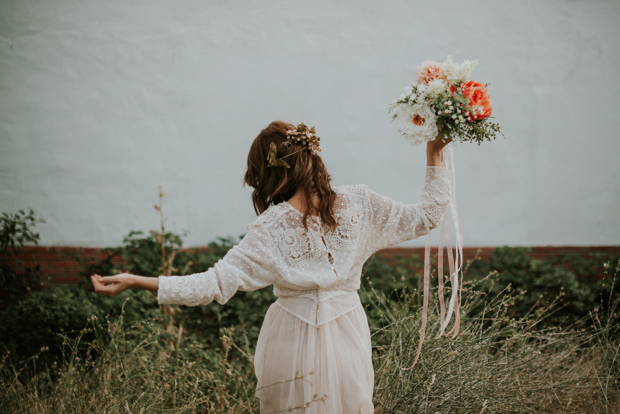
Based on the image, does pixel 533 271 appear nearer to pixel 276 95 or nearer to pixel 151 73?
pixel 276 95

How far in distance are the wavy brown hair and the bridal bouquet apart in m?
0.43

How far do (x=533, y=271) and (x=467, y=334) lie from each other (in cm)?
184

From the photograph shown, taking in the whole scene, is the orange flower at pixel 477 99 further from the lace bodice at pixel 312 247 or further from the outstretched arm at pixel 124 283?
the outstretched arm at pixel 124 283

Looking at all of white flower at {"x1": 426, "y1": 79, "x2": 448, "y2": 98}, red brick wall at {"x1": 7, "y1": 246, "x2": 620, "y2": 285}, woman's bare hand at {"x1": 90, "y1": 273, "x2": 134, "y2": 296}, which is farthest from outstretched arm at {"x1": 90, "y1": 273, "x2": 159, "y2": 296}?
red brick wall at {"x1": 7, "y1": 246, "x2": 620, "y2": 285}

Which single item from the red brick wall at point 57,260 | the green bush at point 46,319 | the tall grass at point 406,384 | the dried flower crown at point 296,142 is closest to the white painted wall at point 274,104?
the red brick wall at point 57,260

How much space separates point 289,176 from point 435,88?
710 millimetres

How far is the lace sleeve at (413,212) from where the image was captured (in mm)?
2027

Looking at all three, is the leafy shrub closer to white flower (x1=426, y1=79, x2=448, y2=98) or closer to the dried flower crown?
the dried flower crown

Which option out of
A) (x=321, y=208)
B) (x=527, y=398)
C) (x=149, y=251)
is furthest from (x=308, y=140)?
(x=149, y=251)

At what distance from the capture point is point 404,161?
440 cm

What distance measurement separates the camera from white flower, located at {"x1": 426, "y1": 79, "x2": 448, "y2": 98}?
6.17 ft

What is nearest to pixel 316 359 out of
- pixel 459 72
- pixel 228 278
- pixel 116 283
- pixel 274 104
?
pixel 228 278

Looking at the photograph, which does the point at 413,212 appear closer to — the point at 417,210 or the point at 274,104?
the point at 417,210

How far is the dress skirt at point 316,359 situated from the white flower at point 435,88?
934 mm
